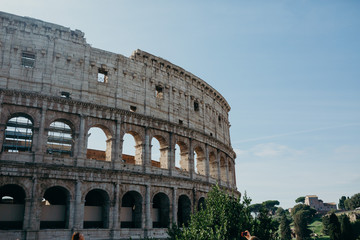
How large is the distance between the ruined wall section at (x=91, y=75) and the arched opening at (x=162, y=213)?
6.89 metres

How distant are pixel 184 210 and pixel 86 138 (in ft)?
36.7

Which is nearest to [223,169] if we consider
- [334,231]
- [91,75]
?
[91,75]

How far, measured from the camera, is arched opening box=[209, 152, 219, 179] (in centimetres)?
3328

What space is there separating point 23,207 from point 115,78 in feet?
38.1

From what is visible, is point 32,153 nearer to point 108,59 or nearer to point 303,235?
point 108,59

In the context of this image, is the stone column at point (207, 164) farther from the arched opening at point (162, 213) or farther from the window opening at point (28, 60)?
the window opening at point (28, 60)

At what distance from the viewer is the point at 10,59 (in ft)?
73.0

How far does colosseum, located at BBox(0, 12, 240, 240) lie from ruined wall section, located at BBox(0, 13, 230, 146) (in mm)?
73

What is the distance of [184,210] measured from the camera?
28547 millimetres

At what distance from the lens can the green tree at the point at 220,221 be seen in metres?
16.0

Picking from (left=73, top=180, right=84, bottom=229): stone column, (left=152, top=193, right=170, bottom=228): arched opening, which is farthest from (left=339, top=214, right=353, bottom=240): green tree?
(left=73, top=180, right=84, bottom=229): stone column

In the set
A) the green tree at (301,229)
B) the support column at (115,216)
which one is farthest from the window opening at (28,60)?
the green tree at (301,229)

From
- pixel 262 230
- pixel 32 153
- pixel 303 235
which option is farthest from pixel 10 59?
pixel 303 235

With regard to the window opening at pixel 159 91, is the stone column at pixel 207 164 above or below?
below
